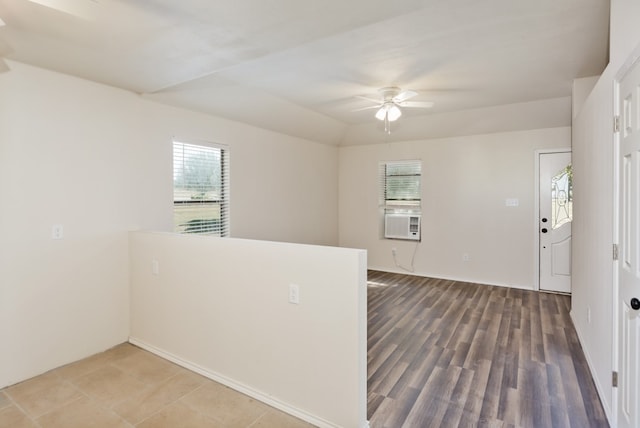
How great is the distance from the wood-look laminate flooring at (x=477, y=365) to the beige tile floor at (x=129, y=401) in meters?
0.89

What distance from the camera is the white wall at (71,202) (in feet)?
8.74

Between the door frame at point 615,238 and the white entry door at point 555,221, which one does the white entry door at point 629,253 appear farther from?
the white entry door at point 555,221

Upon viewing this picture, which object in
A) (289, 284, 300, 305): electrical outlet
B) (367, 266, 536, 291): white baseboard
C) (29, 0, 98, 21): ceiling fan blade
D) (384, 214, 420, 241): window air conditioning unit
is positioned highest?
(29, 0, 98, 21): ceiling fan blade

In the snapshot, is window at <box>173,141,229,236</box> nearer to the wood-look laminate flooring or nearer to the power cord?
the wood-look laminate flooring

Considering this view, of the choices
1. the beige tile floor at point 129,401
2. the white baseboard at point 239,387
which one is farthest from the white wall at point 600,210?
the beige tile floor at point 129,401

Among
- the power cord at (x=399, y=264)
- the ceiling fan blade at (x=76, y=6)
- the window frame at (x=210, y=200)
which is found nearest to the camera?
the ceiling fan blade at (x=76, y=6)

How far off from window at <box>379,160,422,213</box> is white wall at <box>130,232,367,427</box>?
4507mm

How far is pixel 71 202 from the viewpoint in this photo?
9.77ft

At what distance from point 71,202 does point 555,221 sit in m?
6.11

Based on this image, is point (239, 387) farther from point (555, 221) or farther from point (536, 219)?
point (555, 221)

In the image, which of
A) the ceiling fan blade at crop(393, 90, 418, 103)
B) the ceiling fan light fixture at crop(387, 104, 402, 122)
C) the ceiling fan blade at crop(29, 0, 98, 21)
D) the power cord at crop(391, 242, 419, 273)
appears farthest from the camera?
the power cord at crop(391, 242, 419, 273)

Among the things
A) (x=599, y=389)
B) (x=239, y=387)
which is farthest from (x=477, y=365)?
(x=239, y=387)

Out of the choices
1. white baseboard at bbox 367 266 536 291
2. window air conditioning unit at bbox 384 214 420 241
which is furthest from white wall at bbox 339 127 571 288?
window air conditioning unit at bbox 384 214 420 241

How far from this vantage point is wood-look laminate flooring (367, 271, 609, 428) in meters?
2.26
